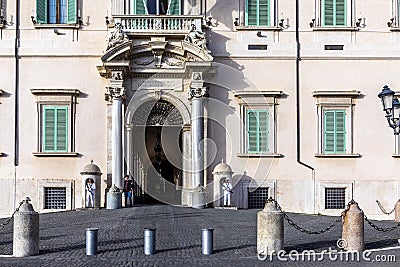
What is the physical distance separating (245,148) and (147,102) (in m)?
3.80

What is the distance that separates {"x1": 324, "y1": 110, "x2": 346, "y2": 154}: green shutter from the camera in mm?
25781

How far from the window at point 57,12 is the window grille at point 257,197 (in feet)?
28.6

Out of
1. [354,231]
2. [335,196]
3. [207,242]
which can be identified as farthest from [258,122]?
[207,242]

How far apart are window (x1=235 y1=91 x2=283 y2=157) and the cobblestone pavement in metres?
4.72

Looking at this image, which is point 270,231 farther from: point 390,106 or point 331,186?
point 331,186

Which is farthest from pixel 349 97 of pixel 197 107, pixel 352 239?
pixel 352 239

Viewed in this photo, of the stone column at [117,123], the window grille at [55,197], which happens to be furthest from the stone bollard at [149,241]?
the window grille at [55,197]

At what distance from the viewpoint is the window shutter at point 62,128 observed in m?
25.4

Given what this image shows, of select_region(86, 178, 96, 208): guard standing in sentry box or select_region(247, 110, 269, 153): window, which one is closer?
select_region(86, 178, 96, 208): guard standing in sentry box

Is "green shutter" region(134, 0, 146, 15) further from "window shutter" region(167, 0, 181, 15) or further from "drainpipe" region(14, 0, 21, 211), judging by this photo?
"drainpipe" region(14, 0, 21, 211)

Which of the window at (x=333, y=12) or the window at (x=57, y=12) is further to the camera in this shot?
the window at (x=333, y=12)

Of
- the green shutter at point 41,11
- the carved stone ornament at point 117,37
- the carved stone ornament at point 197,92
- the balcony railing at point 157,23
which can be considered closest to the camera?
the carved stone ornament at point 117,37

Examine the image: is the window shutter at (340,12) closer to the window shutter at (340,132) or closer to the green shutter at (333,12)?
the green shutter at (333,12)

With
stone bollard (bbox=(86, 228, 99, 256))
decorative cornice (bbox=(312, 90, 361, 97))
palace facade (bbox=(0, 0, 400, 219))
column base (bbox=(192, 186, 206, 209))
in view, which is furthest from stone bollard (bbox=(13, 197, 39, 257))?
decorative cornice (bbox=(312, 90, 361, 97))
